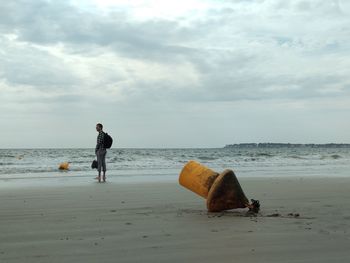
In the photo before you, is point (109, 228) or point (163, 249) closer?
point (163, 249)

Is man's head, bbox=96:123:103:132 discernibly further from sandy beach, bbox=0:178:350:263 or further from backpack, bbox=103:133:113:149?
sandy beach, bbox=0:178:350:263

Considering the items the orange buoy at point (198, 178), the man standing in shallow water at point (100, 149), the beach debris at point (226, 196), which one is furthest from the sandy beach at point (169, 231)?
the man standing in shallow water at point (100, 149)

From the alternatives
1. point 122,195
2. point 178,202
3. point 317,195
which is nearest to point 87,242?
point 178,202

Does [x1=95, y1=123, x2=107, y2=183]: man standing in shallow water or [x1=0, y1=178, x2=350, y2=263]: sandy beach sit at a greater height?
[x1=95, y1=123, x2=107, y2=183]: man standing in shallow water

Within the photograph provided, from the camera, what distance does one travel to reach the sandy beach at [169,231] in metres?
3.65

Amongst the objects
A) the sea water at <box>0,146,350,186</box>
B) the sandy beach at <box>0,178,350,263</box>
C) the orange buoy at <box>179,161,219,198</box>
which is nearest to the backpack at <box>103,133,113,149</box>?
the sea water at <box>0,146,350,186</box>

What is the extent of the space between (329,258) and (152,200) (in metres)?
4.33

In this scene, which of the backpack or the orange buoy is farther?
the backpack

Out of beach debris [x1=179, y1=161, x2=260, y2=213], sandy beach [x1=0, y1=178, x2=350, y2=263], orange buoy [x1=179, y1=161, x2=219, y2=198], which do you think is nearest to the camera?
sandy beach [x1=0, y1=178, x2=350, y2=263]

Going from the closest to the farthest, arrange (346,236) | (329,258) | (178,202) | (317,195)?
(329,258), (346,236), (178,202), (317,195)

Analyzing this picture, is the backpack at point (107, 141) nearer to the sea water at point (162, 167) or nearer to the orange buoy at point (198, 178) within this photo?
the sea water at point (162, 167)

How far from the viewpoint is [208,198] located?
5.91m

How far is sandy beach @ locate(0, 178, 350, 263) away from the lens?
3.65 m

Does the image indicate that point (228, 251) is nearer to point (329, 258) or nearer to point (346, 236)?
point (329, 258)
